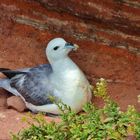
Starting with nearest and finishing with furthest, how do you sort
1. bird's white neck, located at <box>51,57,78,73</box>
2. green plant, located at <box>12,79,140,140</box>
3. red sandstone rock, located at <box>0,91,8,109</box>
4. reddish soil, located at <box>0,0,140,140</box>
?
1. green plant, located at <box>12,79,140,140</box>
2. bird's white neck, located at <box>51,57,78,73</box>
3. red sandstone rock, located at <box>0,91,8,109</box>
4. reddish soil, located at <box>0,0,140,140</box>

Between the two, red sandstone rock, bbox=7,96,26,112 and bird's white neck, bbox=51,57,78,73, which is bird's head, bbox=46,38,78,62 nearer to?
bird's white neck, bbox=51,57,78,73

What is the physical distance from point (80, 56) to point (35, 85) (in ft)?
2.05

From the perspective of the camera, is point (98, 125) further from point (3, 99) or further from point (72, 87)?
point (3, 99)

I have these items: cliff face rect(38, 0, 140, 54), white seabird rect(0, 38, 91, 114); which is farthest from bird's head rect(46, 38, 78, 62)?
cliff face rect(38, 0, 140, 54)

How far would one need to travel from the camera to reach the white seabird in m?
5.45

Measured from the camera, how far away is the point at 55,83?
18.0 ft

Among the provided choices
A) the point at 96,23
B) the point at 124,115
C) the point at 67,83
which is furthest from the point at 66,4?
the point at 124,115

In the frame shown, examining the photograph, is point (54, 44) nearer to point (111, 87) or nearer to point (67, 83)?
point (67, 83)

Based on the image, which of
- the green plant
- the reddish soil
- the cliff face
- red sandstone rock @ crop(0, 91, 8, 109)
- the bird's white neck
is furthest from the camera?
the reddish soil

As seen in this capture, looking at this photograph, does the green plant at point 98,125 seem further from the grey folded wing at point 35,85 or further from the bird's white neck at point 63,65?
the bird's white neck at point 63,65

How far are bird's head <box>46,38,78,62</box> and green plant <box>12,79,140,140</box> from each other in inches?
58.7

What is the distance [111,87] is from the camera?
587cm

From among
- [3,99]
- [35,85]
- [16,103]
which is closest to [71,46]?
[35,85]

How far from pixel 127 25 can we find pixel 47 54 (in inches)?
29.5
